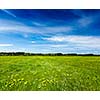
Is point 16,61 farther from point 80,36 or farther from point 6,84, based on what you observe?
point 80,36

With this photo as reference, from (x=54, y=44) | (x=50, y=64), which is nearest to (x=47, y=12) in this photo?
(x=54, y=44)

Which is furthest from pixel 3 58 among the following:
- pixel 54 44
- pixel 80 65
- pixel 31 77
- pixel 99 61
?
pixel 99 61

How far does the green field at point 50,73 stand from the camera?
9.24ft

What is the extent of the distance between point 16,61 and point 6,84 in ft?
0.86

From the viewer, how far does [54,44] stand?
291 cm

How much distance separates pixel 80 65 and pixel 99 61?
196 millimetres

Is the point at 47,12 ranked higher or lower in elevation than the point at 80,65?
higher

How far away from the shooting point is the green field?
282 centimetres

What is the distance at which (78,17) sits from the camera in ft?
9.42

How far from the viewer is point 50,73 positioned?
→ 2.85 metres
